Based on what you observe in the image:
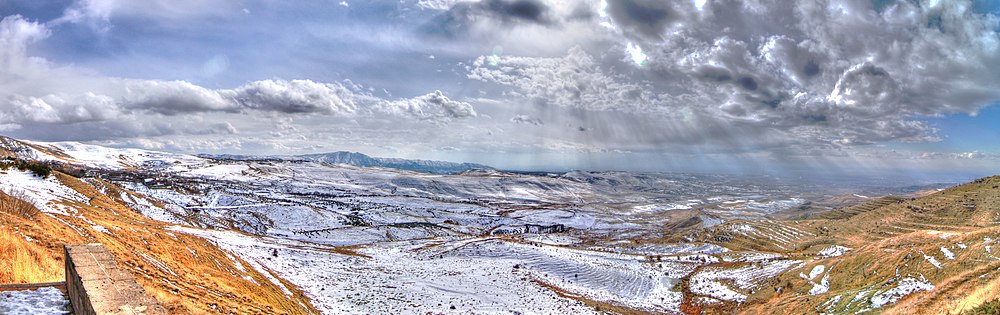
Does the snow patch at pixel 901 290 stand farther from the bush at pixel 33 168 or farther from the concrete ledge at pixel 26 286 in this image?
the bush at pixel 33 168

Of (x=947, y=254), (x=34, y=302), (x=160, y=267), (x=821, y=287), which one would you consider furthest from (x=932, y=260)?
(x=160, y=267)

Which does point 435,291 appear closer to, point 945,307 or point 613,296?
point 613,296

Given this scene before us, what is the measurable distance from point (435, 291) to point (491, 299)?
5.78 m

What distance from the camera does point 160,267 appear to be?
24.5m

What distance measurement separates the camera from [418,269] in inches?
2218

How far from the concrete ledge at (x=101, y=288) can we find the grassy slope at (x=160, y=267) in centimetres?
316

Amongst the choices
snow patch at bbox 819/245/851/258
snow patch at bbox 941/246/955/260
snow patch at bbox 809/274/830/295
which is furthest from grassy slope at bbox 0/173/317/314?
snow patch at bbox 819/245/851/258

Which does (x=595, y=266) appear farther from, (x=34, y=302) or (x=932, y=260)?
(x=34, y=302)

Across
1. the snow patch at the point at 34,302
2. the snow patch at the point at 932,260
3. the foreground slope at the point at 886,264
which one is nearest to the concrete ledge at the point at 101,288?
the snow patch at the point at 34,302

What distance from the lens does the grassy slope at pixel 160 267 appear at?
16.4 metres

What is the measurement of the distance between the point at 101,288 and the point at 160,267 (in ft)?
59.3

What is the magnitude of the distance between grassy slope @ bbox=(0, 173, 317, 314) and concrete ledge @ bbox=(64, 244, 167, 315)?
3.16 m

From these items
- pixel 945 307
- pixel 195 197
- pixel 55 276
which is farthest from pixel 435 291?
pixel 195 197

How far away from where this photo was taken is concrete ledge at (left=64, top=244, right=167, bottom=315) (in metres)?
8.96
